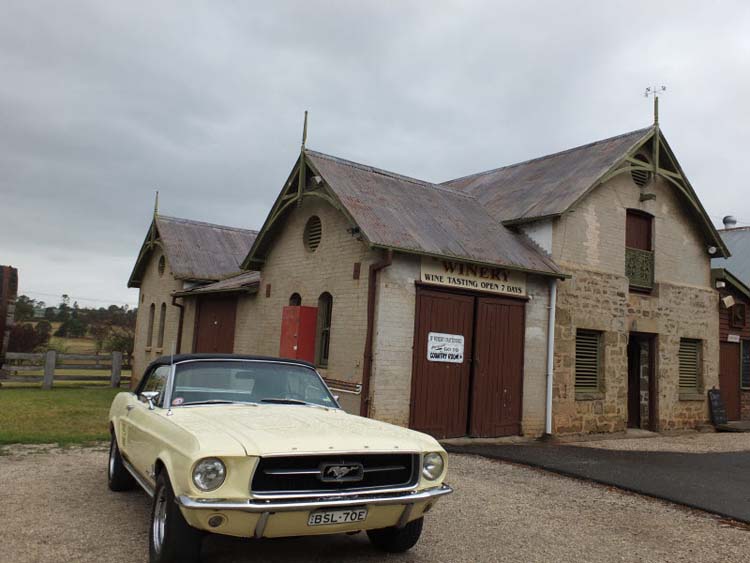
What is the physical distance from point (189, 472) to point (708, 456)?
10146 mm

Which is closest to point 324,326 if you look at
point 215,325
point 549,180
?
point 215,325

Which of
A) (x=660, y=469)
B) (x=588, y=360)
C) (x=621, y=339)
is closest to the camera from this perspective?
(x=660, y=469)

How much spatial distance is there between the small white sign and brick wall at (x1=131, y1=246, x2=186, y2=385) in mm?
10493

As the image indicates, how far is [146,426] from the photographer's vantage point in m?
5.15

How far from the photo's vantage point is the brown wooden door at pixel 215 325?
16.8 meters

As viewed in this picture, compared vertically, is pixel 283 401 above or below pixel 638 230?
below

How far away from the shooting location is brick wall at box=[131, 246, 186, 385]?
20.6 metres

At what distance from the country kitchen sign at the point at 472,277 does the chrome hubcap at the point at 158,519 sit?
7.48 metres

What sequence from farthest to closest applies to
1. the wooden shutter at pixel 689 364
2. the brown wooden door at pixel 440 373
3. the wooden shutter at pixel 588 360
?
the wooden shutter at pixel 689 364 < the wooden shutter at pixel 588 360 < the brown wooden door at pixel 440 373

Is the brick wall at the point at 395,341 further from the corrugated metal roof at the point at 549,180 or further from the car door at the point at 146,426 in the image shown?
the car door at the point at 146,426

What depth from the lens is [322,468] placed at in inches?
163

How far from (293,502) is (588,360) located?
450 inches

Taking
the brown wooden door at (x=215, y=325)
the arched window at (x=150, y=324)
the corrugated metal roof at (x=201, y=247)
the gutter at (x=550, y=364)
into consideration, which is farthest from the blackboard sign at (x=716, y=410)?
the arched window at (x=150, y=324)

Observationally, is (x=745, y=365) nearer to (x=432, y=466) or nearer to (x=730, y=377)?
(x=730, y=377)
